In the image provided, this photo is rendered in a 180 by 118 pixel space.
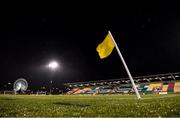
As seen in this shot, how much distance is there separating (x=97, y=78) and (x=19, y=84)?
292ft

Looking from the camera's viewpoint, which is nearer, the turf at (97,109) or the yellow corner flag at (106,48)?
the turf at (97,109)

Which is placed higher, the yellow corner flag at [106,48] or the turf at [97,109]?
the yellow corner flag at [106,48]

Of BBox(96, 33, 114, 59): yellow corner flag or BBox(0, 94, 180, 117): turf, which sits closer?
BBox(0, 94, 180, 117): turf

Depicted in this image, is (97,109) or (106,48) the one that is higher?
(106,48)

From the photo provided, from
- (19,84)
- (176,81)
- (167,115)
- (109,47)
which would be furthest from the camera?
(176,81)

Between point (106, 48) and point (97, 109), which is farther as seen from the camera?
point (106, 48)

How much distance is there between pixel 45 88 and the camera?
151m

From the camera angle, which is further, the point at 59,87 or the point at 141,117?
the point at 59,87

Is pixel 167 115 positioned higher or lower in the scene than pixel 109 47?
lower

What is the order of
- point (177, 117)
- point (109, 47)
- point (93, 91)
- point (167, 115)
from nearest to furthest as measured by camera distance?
point (177, 117) < point (167, 115) < point (109, 47) < point (93, 91)

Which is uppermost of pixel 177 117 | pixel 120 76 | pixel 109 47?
pixel 120 76

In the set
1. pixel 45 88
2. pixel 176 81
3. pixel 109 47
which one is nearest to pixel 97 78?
pixel 45 88

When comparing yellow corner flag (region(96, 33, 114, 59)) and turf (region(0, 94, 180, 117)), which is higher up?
yellow corner flag (region(96, 33, 114, 59))

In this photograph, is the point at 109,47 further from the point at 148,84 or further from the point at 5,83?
the point at 5,83
